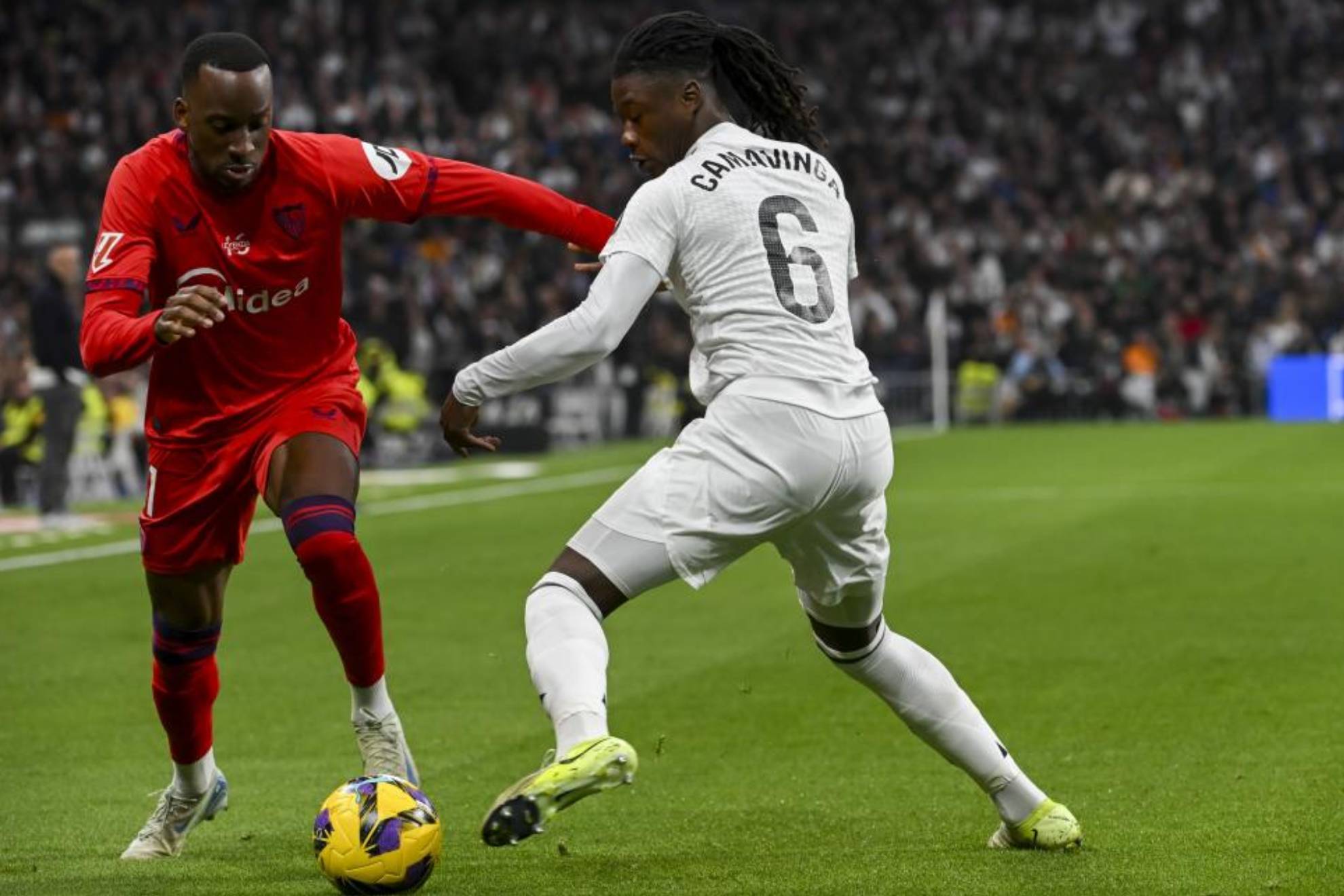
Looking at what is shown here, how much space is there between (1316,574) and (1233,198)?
24.5 metres

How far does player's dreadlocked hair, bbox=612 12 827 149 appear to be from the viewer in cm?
519

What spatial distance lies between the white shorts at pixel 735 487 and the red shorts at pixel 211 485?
1.30 metres

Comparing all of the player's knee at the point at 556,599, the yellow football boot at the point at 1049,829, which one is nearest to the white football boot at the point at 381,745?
the player's knee at the point at 556,599

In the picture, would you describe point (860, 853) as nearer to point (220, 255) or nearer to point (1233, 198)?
point (220, 255)

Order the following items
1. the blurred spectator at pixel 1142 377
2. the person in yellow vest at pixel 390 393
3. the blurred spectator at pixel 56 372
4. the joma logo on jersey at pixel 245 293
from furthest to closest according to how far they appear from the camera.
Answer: the blurred spectator at pixel 1142 377
the person in yellow vest at pixel 390 393
the blurred spectator at pixel 56 372
the joma logo on jersey at pixel 245 293

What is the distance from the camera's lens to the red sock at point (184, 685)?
20.2 feet

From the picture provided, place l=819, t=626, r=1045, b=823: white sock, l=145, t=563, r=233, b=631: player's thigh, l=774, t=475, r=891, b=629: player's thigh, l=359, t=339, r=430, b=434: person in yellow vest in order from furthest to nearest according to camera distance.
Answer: l=359, t=339, r=430, b=434: person in yellow vest, l=145, t=563, r=233, b=631: player's thigh, l=819, t=626, r=1045, b=823: white sock, l=774, t=475, r=891, b=629: player's thigh

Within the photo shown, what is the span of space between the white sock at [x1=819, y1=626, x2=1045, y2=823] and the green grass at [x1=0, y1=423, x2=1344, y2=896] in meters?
0.21

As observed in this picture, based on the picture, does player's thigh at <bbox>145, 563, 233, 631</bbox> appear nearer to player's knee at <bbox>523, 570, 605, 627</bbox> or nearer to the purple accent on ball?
the purple accent on ball

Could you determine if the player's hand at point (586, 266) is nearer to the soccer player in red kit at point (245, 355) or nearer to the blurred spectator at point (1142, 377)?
the soccer player in red kit at point (245, 355)

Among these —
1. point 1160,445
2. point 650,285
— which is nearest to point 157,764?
point 650,285

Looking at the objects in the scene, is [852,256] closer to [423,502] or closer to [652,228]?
[652,228]

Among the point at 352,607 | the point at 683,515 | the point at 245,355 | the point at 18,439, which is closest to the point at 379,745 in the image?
the point at 352,607

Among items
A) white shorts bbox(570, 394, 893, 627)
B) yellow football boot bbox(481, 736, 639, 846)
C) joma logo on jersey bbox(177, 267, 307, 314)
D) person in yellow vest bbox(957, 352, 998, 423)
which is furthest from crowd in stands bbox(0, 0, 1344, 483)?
yellow football boot bbox(481, 736, 639, 846)
